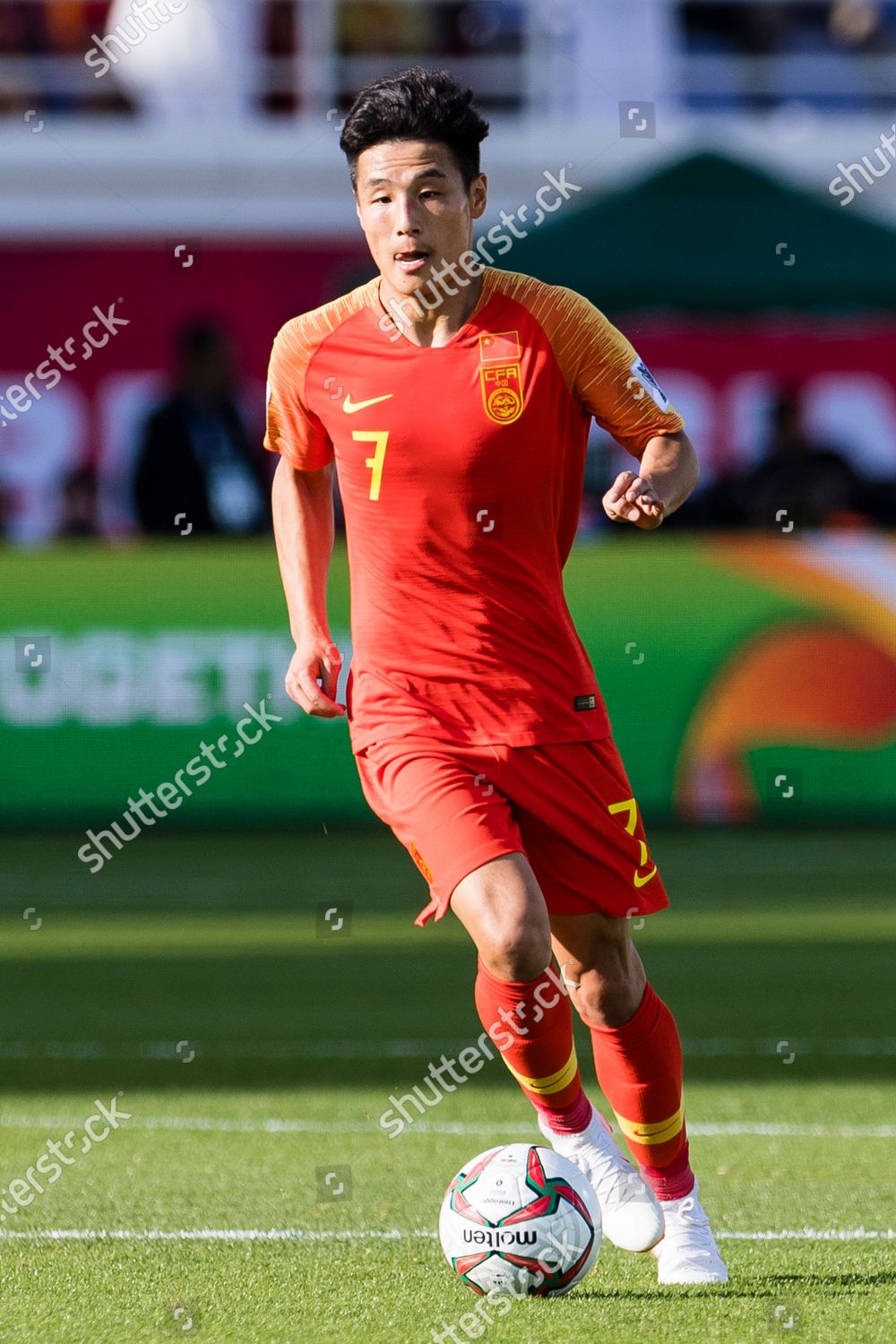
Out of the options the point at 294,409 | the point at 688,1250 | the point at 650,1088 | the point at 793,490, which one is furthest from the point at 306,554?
the point at 793,490

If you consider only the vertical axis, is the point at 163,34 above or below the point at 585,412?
below

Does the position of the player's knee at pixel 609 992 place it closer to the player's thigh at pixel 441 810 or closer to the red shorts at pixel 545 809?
the red shorts at pixel 545 809

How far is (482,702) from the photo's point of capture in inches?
179

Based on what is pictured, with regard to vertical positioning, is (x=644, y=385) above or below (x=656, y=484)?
above

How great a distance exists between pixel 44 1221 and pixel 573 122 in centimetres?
1882

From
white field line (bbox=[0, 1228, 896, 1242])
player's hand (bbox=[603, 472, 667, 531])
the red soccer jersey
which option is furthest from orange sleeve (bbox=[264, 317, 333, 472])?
white field line (bbox=[0, 1228, 896, 1242])

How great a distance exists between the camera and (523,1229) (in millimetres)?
4348

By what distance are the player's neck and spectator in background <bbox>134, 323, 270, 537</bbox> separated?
9.14m

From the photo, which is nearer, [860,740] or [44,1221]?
[44,1221]

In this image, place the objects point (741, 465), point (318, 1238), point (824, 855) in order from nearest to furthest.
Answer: point (318, 1238)
point (824, 855)
point (741, 465)

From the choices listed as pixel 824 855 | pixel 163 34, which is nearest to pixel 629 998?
pixel 824 855

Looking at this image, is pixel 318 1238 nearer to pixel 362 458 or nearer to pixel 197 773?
pixel 362 458

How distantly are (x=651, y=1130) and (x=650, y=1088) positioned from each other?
10 centimetres

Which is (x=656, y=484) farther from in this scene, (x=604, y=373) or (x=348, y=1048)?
(x=348, y=1048)
